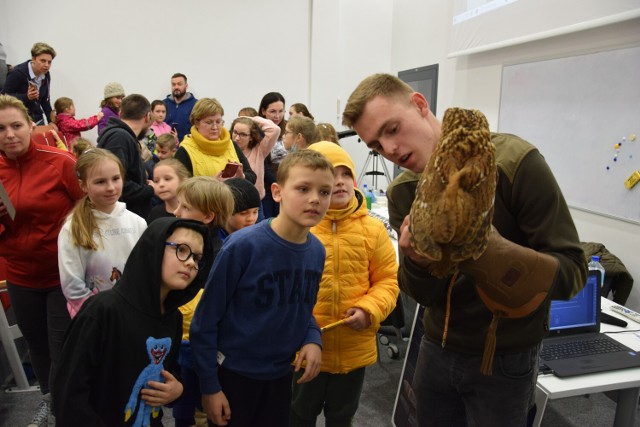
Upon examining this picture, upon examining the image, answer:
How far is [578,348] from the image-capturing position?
6.54ft

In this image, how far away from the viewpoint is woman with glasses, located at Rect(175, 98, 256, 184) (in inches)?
113

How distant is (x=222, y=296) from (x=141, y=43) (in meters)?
6.45

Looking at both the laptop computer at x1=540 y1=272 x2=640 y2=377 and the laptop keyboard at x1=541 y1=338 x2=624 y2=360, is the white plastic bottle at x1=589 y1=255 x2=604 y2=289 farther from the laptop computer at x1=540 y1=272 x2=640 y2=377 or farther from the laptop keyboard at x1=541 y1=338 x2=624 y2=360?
the laptop keyboard at x1=541 y1=338 x2=624 y2=360

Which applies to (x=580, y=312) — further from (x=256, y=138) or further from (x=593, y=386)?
(x=256, y=138)

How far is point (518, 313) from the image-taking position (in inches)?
38.0

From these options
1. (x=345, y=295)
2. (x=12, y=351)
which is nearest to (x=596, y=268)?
(x=345, y=295)

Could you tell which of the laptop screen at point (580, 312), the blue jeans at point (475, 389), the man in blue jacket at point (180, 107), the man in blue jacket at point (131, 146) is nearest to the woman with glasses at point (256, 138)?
the man in blue jacket at point (131, 146)

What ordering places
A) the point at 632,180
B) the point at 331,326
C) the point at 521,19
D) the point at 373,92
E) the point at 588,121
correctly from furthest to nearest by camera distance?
1. the point at 521,19
2. the point at 588,121
3. the point at 632,180
4. the point at 331,326
5. the point at 373,92

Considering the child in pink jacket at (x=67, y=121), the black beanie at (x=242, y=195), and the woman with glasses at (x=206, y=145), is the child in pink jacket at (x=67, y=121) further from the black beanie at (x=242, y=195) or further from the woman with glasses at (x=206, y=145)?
the black beanie at (x=242, y=195)

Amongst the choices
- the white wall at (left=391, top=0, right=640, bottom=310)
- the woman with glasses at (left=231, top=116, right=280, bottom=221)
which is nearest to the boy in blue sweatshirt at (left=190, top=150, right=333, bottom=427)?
the woman with glasses at (left=231, top=116, right=280, bottom=221)

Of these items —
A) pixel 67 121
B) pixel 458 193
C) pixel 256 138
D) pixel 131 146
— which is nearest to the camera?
pixel 458 193

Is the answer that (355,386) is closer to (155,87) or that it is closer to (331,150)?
(331,150)

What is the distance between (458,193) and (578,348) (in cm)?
166

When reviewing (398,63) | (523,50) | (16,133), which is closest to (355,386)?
(16,133)
